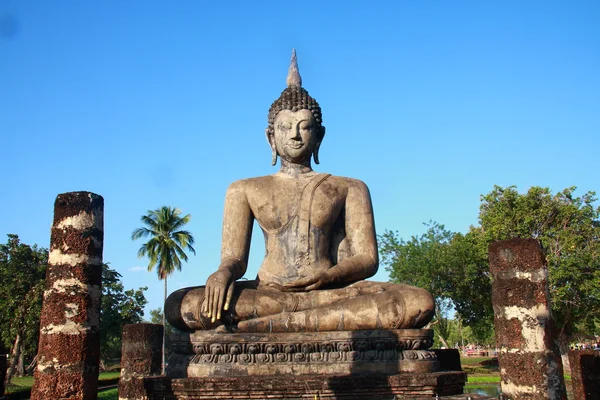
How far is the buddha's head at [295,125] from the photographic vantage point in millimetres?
10094

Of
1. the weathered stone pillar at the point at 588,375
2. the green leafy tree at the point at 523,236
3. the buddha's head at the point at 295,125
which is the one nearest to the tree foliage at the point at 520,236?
the green leafy tree at the point at 523,236

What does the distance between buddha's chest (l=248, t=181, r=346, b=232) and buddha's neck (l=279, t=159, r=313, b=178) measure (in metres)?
0.33

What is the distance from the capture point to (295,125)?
33.1 ft

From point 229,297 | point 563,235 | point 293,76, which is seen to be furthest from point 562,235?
point 229,297

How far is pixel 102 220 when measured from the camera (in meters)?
8.22

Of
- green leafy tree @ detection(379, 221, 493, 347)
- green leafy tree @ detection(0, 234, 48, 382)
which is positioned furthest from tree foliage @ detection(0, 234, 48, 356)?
green leafy tree @ detection(379, 221, 493, 347)

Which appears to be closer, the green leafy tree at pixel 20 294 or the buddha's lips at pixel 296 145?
the buddha's lips at pixel 296 145

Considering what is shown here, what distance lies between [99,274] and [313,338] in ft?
9.60

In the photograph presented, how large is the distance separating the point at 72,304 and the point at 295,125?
14.8 ft

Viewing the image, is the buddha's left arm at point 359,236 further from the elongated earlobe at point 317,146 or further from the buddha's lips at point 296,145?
the buddha's lips at point 296,145

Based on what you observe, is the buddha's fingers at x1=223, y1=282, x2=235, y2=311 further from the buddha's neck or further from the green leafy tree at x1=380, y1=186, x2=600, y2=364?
the green leafy tree at x1=380, y1=186, x2=600, y2=364

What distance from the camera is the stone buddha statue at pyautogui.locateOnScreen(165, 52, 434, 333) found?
26.7ft

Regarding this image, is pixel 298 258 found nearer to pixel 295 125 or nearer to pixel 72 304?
pixel 295 125

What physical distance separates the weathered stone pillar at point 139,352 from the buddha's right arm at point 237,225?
7.58 feet
